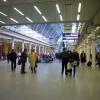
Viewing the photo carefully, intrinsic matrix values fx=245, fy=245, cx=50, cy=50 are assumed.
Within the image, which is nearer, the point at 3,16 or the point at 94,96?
the point at 94,96

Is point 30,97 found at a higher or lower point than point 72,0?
lower

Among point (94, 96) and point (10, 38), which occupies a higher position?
point (10, 38)

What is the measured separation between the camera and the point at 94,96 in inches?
326

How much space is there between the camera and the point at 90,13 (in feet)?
65.7

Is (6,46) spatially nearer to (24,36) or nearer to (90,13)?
(24,36)

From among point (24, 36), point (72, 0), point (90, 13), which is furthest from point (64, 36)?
point (72, 0)

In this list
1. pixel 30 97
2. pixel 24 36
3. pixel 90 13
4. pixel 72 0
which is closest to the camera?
pixel 30 97

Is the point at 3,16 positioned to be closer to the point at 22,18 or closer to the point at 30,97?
the point at 22,18

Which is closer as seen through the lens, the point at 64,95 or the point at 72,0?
the point at 64,95

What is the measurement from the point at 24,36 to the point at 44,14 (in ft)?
74.5

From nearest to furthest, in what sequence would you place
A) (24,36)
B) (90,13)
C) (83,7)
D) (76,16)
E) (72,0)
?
(72,0) < (83,7) < (90,13) < (76,16) < (24,36)

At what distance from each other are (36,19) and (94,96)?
16.2 meters

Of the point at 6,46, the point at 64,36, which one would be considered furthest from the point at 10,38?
the point at 64,36

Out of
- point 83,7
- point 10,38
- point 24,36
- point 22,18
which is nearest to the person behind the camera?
point 83,7
